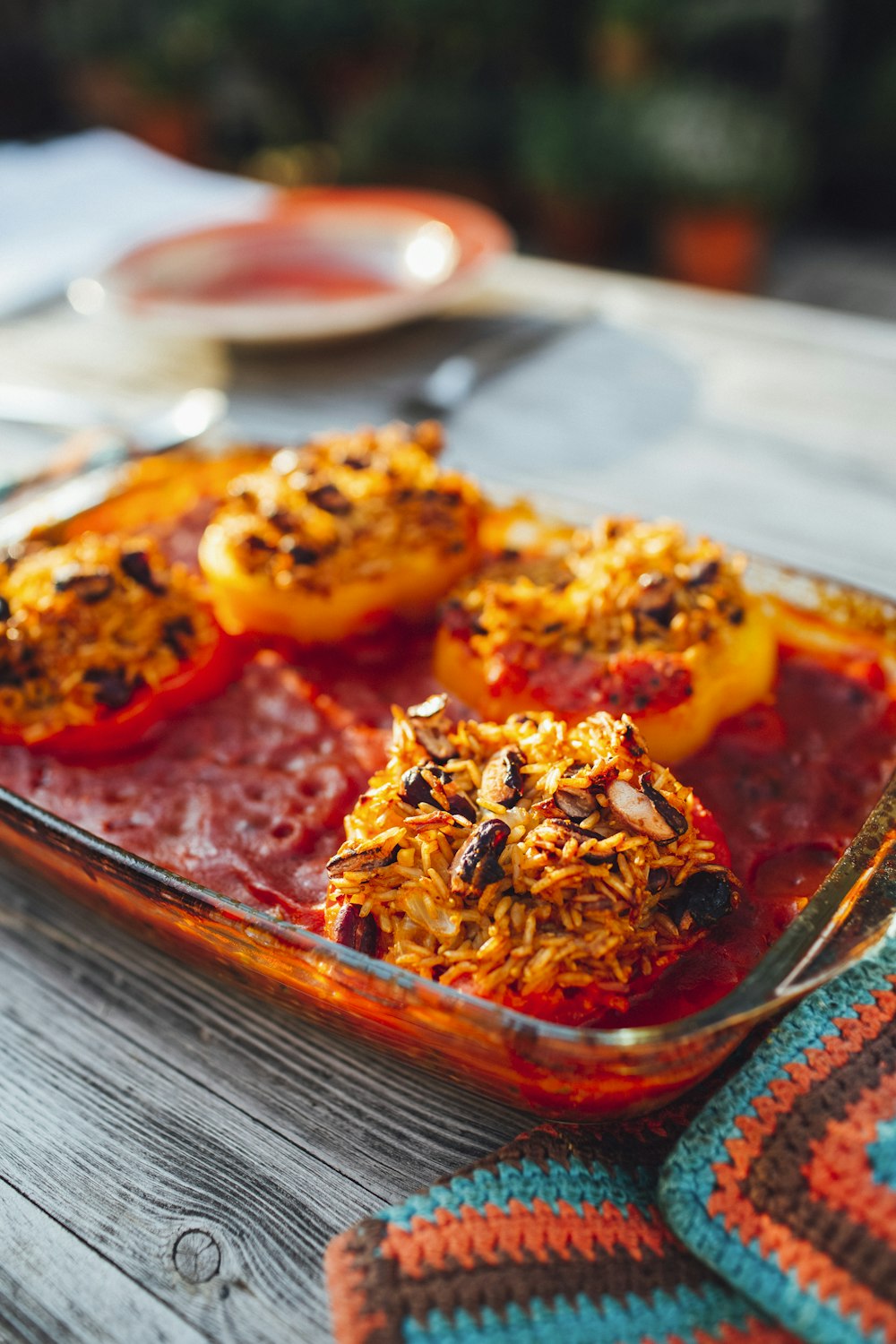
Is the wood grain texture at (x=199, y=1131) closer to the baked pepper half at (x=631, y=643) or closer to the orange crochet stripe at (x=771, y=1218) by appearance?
the orange crochet stripe at (x=771, y=1218)

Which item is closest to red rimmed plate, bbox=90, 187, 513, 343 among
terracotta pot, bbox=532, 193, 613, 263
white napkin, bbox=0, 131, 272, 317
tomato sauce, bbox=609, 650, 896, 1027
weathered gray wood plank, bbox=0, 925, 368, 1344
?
white napkin, bbox=0, 131, 272, 317

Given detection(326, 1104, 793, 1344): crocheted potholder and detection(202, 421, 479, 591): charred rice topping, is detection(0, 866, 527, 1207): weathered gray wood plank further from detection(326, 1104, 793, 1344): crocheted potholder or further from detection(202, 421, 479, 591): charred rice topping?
detection(202, 421, 479, 591): charred rice topping

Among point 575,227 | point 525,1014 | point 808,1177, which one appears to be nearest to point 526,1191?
point 525,1014

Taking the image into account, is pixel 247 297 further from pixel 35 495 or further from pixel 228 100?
pixel 228 100

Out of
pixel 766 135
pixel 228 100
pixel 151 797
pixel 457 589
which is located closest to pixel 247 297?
pixel 457 589

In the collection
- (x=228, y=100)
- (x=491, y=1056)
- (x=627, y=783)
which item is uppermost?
(x=627, y=783)

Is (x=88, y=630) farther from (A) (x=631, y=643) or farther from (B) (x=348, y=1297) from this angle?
(B) (x=348, y=1297)
